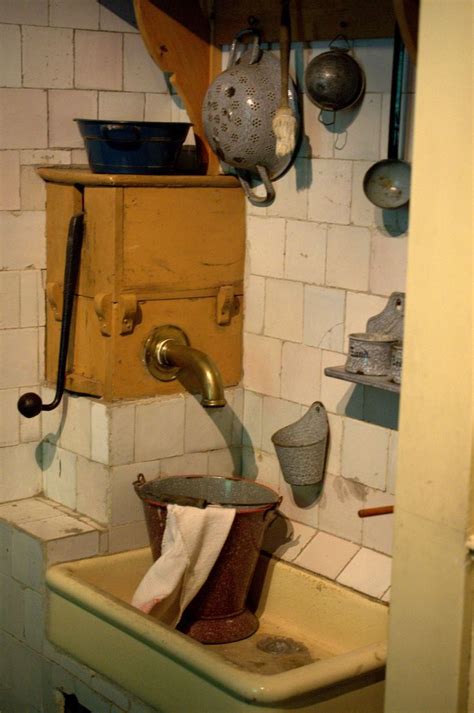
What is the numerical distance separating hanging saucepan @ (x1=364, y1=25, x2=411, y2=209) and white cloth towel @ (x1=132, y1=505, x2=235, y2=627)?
82 centimetres

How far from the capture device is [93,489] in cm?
296

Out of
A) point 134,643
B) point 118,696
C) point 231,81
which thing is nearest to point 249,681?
point 134,643

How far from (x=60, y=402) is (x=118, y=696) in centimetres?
79

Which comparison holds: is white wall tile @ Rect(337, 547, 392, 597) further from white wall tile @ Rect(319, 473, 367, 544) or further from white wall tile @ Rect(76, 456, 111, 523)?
white wall tile @ Rect(76, 456, 111, 523)

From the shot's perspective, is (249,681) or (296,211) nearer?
(249,681)

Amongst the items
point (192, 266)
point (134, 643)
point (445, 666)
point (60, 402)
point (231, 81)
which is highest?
point (231, 81)

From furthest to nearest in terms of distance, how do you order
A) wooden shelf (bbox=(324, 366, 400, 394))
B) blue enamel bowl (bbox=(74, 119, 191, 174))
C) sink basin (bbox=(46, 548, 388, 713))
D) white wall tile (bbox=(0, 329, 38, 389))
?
white wall tile (bbox=(0, 329, 38, 389))
blue enamel bowl (bbox=(74, 119, 191, 174))
wooden shelf (bbox=(324, 366, 400, 394))
sink basin (bbox=(46, 548, 388, 713))

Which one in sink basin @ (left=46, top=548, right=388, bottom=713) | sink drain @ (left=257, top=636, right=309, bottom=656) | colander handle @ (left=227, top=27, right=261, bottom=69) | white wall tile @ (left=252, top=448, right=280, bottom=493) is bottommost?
sink drain @ (left=257, top=636, right=309, bottom=656)

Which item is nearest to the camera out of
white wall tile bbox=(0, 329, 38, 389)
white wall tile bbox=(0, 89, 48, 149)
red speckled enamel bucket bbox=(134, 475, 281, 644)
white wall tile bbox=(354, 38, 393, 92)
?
white wall tile bbox=(354, 38, 393, 92)

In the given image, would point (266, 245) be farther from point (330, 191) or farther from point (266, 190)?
point (330, 191)

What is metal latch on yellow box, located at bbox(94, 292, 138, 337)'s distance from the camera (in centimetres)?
286

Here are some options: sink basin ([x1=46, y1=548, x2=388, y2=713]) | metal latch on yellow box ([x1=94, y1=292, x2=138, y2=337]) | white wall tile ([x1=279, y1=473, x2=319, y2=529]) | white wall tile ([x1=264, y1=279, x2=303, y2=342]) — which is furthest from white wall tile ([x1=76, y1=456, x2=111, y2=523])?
white wall tile ([x1=264, y1=279, x2=303, y2=342])

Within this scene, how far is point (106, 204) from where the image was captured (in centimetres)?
285

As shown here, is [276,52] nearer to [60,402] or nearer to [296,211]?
[296,211]
